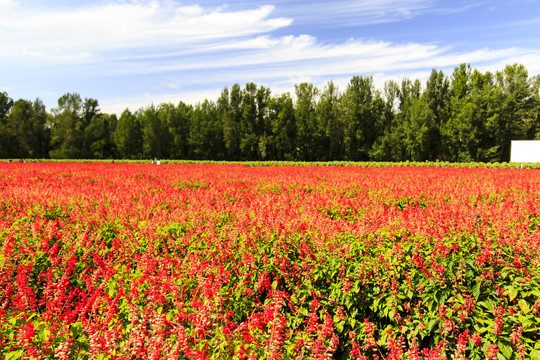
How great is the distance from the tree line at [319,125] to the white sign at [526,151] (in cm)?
1034

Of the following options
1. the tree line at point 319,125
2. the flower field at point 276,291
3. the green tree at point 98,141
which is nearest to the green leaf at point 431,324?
the flower field at point 276,291

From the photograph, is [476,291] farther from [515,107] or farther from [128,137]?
[128,137]

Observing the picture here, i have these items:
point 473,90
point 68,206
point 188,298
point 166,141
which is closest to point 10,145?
point 166,141

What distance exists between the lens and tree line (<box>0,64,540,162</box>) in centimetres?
5297

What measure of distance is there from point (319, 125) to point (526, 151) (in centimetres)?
3151

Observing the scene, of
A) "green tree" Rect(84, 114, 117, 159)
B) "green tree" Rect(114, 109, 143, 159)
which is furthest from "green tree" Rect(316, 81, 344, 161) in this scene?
"green tree" Rect(84, 114, 117, 159)

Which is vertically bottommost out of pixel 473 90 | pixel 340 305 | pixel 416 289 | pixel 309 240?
pixel 340 305

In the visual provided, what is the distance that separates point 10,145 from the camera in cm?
6631

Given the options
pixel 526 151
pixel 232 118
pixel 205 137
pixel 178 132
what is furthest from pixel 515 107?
pixel 178 132

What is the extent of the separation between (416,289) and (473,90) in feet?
200

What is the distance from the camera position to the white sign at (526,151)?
123 feet

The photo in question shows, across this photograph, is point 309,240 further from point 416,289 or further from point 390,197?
point 390,197

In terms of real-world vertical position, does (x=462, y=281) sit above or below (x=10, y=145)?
below

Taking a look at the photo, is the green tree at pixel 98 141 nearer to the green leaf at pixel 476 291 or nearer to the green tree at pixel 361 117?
the green tree at pixel 361 117
